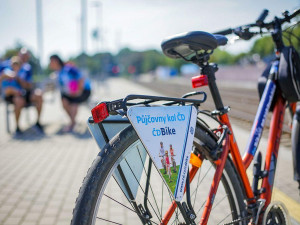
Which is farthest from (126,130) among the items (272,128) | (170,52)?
(272,128)

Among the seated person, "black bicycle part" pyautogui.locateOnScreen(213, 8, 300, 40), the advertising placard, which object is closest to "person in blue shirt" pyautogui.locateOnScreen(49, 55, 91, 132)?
the seated person

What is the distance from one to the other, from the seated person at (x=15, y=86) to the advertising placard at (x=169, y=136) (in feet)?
20.0

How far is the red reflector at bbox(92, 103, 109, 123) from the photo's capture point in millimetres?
1308

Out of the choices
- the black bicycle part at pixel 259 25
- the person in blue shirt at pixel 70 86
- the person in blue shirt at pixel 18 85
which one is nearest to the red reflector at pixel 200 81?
the black bicycle part at pixel 259 25

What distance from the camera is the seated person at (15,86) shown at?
6.80 m

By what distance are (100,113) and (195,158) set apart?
2.09 ft

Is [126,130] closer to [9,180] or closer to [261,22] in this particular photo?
[261,22]

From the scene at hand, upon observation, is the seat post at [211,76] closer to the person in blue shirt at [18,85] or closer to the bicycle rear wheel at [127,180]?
the bicycle rear wheel at [127,180]

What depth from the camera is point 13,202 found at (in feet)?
10.1

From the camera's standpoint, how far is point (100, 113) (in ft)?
4.33

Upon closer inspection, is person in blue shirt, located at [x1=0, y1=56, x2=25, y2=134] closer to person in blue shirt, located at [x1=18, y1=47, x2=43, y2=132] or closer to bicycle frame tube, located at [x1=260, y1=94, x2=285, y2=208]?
person in blue shirt, located at [x1=18, y1=47, x2=43, y2=132]

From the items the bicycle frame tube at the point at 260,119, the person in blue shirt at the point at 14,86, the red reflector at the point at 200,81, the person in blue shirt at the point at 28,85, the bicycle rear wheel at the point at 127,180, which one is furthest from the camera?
the person in blue shirt at the point at 28,85

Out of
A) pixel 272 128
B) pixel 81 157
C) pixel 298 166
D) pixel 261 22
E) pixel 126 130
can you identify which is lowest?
pixel 81 157

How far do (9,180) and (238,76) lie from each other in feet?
102
